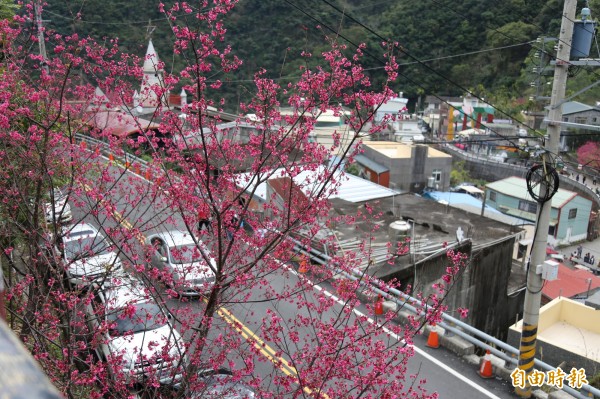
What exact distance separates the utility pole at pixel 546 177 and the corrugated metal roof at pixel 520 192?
2810 cm

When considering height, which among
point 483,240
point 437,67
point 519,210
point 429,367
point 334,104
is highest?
point 437,67

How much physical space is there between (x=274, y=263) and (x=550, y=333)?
32.1 feet

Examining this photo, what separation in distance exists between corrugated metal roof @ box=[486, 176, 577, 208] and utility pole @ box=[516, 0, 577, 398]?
2810 cm

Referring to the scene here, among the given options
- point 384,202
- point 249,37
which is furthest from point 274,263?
point 249,37

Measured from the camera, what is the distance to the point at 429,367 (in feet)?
31.9

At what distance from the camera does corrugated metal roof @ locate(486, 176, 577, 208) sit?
33.9 m

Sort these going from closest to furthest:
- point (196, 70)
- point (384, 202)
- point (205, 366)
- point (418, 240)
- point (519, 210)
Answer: point (196, 70) < point (205, 366) < point (418, 240) < point (384, 202) < point (519, 210)

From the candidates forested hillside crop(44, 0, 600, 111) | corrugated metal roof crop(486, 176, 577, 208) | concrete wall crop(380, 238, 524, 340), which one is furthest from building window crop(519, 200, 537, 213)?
concrete wall crop(380, 238, 524, 340)

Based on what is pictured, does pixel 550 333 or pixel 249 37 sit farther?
pixel 249 37

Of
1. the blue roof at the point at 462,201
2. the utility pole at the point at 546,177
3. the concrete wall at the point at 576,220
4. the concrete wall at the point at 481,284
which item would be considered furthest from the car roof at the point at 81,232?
the concrete wall at the point at 576,220

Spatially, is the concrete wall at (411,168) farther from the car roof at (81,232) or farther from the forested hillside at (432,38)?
the car roof at (81,232)

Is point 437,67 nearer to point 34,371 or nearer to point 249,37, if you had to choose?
point 249,37

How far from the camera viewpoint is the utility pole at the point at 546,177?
7988 millimetres

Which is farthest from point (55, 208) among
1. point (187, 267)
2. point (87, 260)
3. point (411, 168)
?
point (411, 168)
